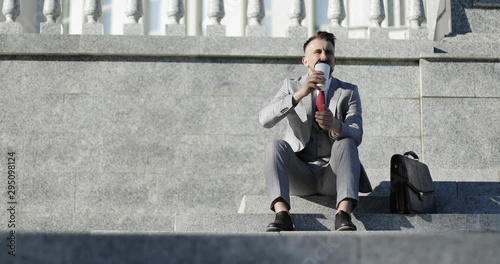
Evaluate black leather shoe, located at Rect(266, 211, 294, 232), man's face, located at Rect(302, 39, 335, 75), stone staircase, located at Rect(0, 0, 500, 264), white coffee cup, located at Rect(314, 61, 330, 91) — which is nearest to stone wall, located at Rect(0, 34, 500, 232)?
stone staircase, located at Rect(0, 0, 500, 264)

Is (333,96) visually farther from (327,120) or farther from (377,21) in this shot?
(377,21)

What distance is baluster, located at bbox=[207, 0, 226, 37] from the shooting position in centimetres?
1073

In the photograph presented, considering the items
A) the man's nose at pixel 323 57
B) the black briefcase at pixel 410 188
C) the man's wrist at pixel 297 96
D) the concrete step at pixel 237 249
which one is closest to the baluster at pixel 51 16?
the man's nose at pixel 323 57

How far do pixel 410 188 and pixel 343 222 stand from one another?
2.93 feet

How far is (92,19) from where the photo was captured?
10.9 m

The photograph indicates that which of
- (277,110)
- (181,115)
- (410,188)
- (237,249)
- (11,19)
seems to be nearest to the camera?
(237,249)

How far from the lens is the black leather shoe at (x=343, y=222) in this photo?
289 inches

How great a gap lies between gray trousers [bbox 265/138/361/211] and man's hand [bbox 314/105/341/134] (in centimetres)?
11

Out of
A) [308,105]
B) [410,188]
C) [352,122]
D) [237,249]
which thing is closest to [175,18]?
[308,105]

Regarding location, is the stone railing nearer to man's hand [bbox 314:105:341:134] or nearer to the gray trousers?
the gray trousers

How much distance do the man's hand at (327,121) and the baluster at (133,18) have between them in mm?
3462

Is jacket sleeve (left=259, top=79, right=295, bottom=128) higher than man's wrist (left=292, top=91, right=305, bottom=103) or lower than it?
lower

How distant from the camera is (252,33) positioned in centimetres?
1073

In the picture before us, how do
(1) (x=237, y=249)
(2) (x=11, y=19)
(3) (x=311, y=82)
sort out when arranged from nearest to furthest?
1. (1) (x=237, y=249)
2. (3) (x=311, y=82)
3. (2) (x=11, y=19)
